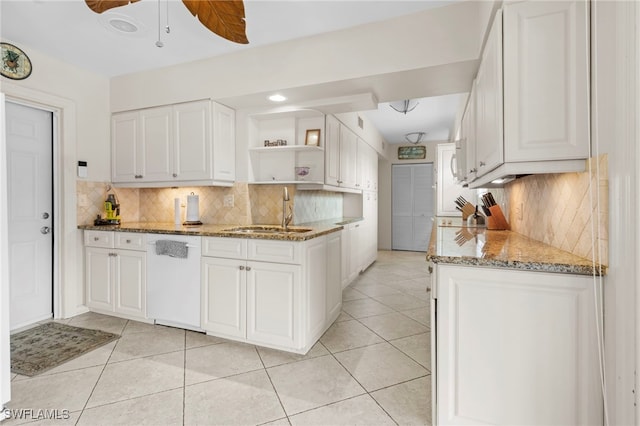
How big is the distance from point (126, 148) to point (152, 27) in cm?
151

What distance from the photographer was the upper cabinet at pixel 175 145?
3.10 metres

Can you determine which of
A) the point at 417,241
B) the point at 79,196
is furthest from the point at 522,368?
the point at 417,241

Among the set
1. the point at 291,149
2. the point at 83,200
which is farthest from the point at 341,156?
the point at 83,200

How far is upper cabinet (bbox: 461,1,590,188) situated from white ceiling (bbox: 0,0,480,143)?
3.09ft

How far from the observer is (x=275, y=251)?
2373mm

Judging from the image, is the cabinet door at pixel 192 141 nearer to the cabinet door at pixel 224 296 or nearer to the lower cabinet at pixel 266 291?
the lower cabinet at pixel 266 291

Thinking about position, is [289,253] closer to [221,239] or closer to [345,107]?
[221,239]

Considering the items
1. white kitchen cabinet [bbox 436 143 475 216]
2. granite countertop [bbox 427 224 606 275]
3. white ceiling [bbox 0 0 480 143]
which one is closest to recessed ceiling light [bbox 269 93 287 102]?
white ceiling [bbox 0 0 480 143]

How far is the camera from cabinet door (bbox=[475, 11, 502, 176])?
1.50m

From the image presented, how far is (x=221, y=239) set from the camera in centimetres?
257

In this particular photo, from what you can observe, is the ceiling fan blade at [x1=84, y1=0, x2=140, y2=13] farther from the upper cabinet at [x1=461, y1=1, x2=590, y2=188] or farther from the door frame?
the upper cabinet at [x1=461, y1=1, x2=590, y2=188]

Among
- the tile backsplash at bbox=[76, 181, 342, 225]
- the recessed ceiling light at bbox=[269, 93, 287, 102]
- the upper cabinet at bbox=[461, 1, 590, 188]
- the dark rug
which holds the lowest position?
the dark rug

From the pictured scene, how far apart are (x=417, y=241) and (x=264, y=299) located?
18.3 ft

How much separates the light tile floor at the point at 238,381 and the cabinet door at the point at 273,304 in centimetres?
13
